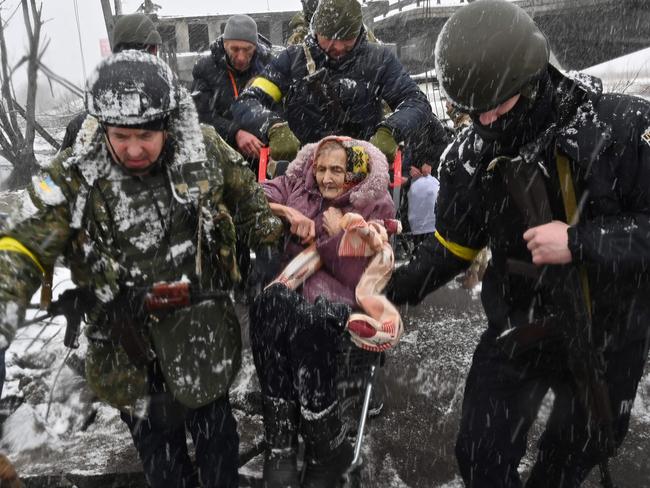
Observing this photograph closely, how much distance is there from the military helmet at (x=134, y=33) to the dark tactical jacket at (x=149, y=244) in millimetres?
2074

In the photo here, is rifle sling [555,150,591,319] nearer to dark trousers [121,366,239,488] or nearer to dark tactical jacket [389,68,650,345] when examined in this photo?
dark tactical jacket [389,68,650,345]

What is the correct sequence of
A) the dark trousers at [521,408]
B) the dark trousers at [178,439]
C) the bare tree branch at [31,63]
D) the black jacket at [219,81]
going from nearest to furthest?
1. the dark trousers at [521,408]
2. the dark trousers at [178,439]
3. the black jacket at [219,81]
4. the bare tree branch at [31,63]

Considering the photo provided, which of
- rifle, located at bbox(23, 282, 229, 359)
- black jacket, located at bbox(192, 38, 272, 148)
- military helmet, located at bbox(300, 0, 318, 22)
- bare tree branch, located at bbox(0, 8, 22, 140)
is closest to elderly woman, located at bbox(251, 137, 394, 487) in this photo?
rifle, located at bbox(23, 282, 229, 359)

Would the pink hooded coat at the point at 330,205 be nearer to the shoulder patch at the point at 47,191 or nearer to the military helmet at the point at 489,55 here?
the military helmet at the point at 489,55

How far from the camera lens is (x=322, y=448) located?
2879 mm

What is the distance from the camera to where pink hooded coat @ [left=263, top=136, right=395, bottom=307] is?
3.13 metres

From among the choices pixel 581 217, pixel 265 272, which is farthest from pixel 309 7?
pixel 581 217

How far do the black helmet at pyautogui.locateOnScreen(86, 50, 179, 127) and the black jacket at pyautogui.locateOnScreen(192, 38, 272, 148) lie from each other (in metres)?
3.12

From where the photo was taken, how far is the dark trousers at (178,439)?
2596mm

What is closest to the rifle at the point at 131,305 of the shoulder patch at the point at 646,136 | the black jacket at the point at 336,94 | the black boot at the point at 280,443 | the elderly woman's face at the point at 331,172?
the black boot at the point at 280,443

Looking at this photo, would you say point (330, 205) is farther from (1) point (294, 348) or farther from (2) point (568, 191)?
(2) point (568, 191)

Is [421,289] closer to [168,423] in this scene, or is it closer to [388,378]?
[168,423]

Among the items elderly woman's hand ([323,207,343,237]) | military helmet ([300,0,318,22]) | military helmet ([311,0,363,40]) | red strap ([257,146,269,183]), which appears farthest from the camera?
military helmet ([300,0,318,22])

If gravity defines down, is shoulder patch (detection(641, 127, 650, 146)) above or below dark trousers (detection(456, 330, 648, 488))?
above
